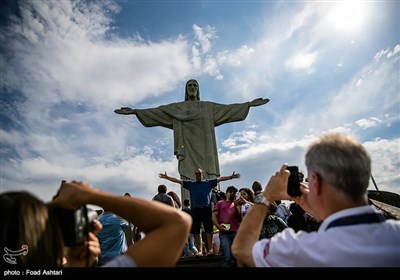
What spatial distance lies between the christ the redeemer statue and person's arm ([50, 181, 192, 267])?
9.99m

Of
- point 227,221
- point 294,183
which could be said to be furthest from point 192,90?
point 294,183

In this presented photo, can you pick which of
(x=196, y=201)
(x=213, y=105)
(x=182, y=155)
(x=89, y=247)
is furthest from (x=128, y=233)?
(x=213, y=105)

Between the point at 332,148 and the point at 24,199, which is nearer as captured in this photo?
the point at 24,199

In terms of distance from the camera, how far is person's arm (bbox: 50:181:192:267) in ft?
3.59

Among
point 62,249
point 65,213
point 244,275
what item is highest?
point 65,213

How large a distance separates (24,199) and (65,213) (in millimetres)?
150

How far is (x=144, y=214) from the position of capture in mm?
1126

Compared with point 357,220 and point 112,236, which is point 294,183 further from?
point 112,236

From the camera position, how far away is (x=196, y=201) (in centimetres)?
574

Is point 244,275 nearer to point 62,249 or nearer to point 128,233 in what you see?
point 62,249

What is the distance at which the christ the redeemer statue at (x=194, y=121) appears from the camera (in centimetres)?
1149

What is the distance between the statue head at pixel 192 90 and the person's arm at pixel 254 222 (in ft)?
36.8

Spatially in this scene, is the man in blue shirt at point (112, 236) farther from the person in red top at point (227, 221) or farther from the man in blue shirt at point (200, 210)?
the man in blue shirt at point (200, 210)

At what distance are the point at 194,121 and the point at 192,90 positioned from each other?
4.67ft
